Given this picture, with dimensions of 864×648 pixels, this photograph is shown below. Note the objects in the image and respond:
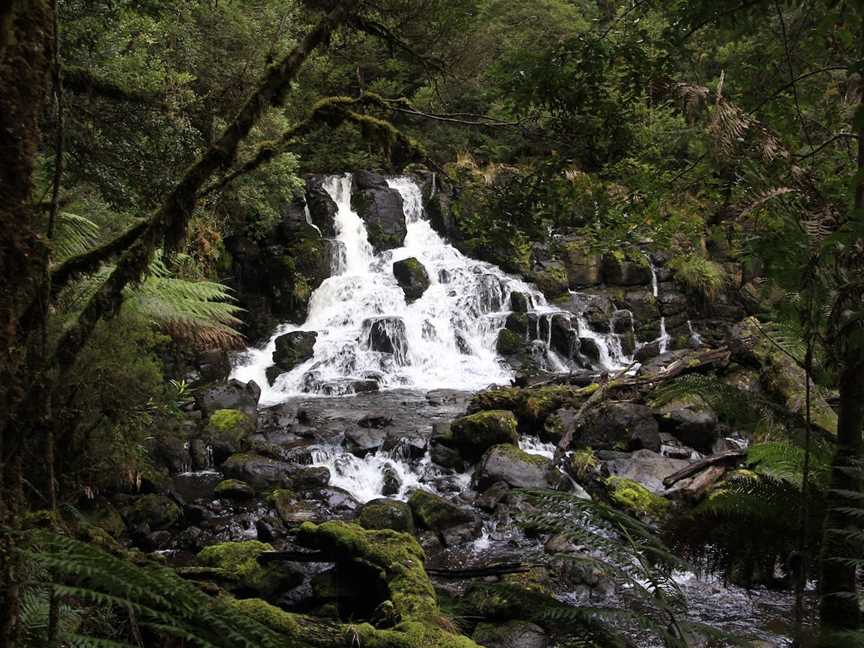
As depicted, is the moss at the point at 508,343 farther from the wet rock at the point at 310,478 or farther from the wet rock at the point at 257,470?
the wet rock at the point at 257,470

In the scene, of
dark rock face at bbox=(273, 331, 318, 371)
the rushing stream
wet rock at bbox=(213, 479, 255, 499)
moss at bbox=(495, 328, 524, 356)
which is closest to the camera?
wet rock at bbox=(213, 479, 255, 499)

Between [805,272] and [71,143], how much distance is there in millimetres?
4730

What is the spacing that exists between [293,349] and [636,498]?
31.9 ft

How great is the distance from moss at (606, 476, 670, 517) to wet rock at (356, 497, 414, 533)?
2.69 m

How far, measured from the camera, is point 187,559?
6555 mm

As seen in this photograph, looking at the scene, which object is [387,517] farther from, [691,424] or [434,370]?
[434,370]

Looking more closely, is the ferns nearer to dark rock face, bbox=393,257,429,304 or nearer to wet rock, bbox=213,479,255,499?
wet rock, bbox=213,479,255,499

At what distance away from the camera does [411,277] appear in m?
17.8

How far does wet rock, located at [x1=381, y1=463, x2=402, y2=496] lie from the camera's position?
8836 mm

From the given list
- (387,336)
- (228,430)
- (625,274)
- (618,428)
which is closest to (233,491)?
(228,430)

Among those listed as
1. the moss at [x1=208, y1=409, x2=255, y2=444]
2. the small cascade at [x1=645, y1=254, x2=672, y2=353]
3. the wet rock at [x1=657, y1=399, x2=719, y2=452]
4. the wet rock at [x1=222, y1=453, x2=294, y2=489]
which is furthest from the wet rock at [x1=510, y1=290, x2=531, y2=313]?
the wet rock at [x1=222, y1=453, x2=294, y2=489]

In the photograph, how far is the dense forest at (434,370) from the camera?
171cm

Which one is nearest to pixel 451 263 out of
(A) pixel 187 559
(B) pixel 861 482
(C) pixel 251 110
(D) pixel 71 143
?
(A) pixel 187 559

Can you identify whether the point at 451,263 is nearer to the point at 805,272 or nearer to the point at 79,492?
the point at 79,492
